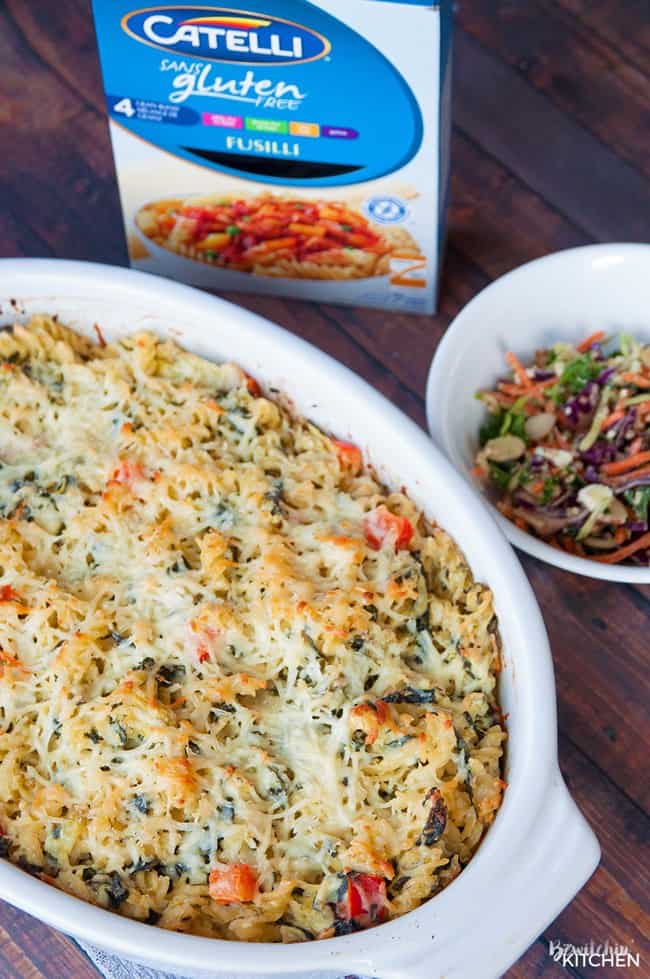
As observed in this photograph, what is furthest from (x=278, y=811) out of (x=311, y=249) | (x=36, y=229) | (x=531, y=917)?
(x=36, y=229)

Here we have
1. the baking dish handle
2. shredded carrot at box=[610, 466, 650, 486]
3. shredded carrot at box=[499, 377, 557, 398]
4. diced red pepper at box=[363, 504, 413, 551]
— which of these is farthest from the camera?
shredded carrot at box=[499, 377, 557, 398]

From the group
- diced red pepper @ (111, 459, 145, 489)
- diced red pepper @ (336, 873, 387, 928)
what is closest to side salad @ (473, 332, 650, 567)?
diced red pepper @ (111, 459, 145, 489)

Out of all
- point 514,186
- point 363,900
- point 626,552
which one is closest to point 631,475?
point 626,552

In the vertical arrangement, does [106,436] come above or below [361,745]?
above

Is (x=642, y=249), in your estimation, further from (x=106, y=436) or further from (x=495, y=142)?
(x=106, y=436)

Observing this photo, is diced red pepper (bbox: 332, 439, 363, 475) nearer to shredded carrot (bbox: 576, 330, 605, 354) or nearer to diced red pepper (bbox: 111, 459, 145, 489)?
diced red pepper (bbox: 111, 459, 145, 489)

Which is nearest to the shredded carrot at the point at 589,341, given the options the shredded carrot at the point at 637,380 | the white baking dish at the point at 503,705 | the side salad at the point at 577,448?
the side salad at the point at 577,448
